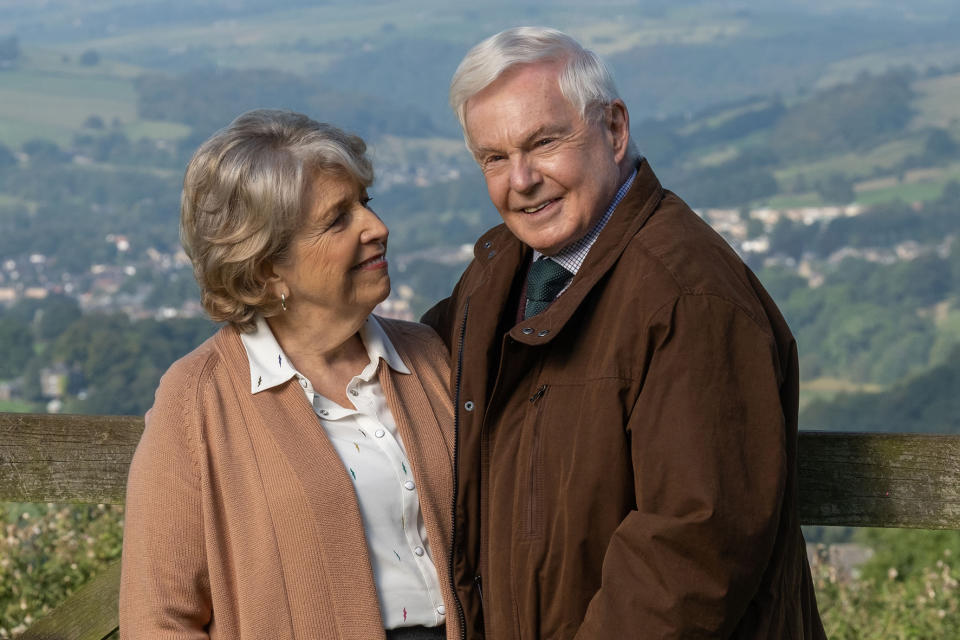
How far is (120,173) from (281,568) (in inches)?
4312

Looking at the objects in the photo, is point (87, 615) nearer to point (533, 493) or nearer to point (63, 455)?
point (63, 455)

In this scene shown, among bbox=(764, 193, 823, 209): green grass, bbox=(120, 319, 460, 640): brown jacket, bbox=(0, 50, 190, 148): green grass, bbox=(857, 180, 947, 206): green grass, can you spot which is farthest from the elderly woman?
bbox=(0, 50, 190, 148): green grass

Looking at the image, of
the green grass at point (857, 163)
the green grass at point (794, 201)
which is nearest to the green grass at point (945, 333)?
the green grass at point (794, 201)

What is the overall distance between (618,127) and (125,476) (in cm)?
133

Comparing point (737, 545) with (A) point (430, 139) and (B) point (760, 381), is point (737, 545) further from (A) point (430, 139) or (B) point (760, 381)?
(A) point (430, 139)

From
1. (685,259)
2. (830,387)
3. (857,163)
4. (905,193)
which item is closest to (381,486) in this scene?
(685,259)

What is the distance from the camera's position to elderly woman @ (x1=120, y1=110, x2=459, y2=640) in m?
2.19

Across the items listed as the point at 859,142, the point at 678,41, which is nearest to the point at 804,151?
the point at 859,142

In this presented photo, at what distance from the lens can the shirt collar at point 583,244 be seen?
2.20 meters

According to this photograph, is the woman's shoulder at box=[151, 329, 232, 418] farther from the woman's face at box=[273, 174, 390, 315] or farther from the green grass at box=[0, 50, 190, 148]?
the green grass at box=[0, 50, 190, 148]

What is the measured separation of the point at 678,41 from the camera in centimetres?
17000

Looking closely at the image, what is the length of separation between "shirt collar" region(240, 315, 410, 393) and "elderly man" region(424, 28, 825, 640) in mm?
178

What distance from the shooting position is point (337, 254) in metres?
2.36

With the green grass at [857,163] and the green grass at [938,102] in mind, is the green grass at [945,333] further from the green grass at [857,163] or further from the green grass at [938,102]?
the green grass at [938,102]
